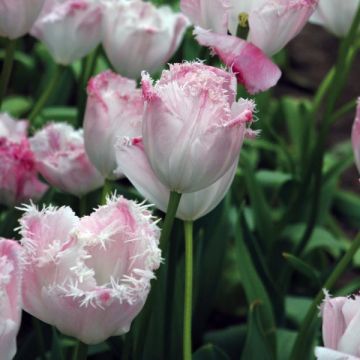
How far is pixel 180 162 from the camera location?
65cm

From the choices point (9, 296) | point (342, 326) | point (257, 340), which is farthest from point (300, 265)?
point (9, 296)

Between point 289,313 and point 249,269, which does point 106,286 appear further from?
point 289,313

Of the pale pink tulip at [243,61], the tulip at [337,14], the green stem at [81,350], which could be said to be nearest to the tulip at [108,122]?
the pale pink tulip at [243,61]

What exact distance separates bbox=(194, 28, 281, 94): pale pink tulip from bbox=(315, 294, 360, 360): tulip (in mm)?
181

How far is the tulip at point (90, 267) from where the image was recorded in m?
0.59

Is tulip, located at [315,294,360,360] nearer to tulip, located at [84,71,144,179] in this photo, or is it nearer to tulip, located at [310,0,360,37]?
tulip, located at [84,71,144,179]

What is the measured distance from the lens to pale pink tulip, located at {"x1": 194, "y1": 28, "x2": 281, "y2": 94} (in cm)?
74

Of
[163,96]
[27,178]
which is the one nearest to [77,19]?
[27,178]

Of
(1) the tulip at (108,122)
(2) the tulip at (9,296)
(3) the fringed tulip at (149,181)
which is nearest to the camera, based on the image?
(2) the tulip at (9,296)

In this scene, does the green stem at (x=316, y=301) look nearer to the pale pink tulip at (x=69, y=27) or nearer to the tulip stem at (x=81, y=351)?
the tulip stem at (x=81, y=351)

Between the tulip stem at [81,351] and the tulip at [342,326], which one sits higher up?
the tulip at [342,326]

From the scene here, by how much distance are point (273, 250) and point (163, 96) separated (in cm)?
74

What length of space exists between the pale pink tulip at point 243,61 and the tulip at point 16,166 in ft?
1.01

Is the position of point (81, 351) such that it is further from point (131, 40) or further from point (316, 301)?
point (131, 40)
